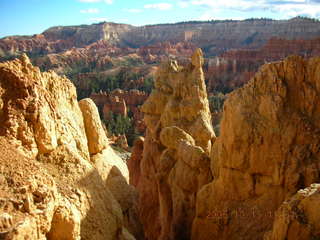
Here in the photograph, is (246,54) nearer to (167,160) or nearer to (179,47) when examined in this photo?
(179,47)

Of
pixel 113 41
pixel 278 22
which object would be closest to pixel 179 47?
pixel 278 22

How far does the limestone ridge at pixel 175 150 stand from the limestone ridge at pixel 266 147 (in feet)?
4.14

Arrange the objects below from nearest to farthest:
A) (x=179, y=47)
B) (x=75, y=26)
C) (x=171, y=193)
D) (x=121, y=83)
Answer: (x=171, y=193) < (x=121, y=83) < (x=179, y=47) < (x=75, y=26)

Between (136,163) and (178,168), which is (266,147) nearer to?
(178,168)

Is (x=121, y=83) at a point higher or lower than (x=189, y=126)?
lower

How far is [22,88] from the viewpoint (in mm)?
6395

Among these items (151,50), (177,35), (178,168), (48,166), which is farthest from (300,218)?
(177,35)

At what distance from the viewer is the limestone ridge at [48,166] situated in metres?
4.99

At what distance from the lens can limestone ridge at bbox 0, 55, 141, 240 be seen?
4988 millimetres

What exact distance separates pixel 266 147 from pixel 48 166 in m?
4.32

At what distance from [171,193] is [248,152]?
3153 mm

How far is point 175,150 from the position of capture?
11688mm

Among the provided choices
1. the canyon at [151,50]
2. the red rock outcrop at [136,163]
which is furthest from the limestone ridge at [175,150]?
the canyon at [151,50]

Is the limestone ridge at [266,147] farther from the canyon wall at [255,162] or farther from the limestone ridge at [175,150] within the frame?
the limestone ridge at [175,150]
